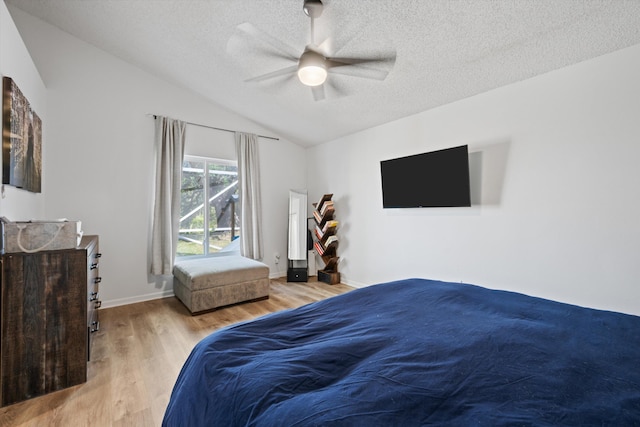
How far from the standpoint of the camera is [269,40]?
1.73 metres

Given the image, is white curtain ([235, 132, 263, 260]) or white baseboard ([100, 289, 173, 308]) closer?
white baseboard ([100, 289, 173, 308])

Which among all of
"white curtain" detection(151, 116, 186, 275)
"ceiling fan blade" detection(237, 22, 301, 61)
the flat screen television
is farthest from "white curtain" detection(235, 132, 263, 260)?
"ceiling fan blade" detection(237, 22, 301, 61)

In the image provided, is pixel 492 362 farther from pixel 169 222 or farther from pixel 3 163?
pixel 169 222

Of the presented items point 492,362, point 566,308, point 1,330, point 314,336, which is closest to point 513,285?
point 566,308

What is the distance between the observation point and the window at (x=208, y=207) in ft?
13.1

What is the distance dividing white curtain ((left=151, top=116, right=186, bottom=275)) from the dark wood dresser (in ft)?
5.70

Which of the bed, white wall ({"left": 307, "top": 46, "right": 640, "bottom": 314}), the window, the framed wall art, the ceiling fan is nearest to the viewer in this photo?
the bed

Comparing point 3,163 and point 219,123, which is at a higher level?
point 219,123

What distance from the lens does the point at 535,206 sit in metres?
2.43

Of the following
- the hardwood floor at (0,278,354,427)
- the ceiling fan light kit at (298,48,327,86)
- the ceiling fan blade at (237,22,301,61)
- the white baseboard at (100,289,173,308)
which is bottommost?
the hardwood floor at (0,278,354,427)

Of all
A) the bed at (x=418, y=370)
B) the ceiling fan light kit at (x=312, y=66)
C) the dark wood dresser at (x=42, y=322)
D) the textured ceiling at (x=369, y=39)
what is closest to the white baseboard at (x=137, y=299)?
the dark wood dresser at (x=42, y=322)

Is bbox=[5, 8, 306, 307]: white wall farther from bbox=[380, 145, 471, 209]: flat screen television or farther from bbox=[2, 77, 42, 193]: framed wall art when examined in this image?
bbox=[380, 145, 471, 209]: flat screen television

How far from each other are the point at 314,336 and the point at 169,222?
313cm

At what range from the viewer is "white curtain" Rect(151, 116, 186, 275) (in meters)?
3.52
